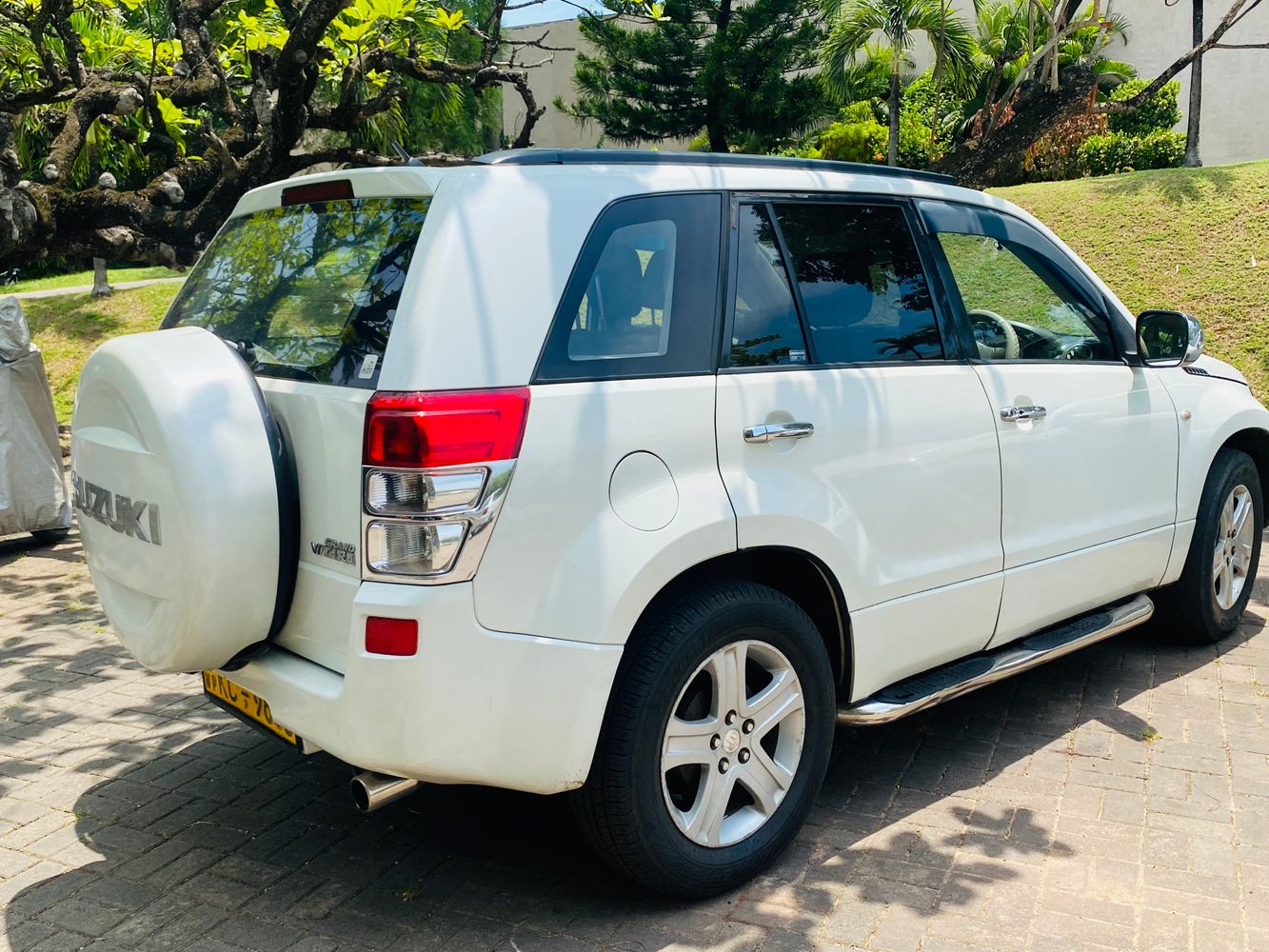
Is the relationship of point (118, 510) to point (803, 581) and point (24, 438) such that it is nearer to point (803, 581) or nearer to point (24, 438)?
point (803, 581)

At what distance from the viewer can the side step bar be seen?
355cm

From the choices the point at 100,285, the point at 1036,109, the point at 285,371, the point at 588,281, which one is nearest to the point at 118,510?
the point at 285,371

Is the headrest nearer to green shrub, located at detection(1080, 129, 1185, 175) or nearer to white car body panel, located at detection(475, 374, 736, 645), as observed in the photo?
white car body panel, located at detection(475, 374, 736, 645)

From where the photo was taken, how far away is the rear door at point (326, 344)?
283cm

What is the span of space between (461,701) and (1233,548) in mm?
3888

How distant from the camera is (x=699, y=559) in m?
2.99

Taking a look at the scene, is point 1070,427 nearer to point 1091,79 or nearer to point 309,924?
point 309,924

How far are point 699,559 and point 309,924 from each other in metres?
1.45

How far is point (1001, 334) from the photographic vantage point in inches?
162

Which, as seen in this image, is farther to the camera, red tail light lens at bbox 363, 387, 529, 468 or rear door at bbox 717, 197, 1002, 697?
rear door at bbox 717, 197, 1002, 697

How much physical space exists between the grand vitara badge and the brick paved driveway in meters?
1.07

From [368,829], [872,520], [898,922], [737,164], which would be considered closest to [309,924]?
[368,829]

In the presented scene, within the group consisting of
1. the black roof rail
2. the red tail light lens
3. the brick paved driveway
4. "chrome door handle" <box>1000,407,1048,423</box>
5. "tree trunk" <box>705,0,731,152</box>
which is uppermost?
"tree trunk" <box>705,0,731,152</box>

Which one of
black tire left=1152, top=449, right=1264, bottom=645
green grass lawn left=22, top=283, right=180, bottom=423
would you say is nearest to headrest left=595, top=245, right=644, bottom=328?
black tire left=1152, top=449, right=1264, bottom=645
